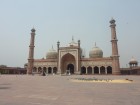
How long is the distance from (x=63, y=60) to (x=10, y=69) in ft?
47.4

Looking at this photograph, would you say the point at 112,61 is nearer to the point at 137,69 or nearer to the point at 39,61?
the point at 137,69

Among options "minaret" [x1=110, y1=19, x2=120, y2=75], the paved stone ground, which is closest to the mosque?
"minaret" [x1=110, y1=19, x2=120, y2=75]

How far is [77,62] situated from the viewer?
138 ft

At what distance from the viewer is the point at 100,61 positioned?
136 ft

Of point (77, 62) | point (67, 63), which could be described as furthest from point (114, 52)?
point (67, 63)

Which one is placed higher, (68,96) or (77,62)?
(77,62)

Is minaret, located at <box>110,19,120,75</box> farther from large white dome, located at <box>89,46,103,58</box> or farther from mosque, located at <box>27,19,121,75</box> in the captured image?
large white dome, located at <box>89,46,103,58</box>

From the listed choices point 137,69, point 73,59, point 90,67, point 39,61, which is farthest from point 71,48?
point 137,69

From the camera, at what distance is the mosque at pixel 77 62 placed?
39.6 metres

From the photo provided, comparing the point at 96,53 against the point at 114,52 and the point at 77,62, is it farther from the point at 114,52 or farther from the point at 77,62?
the point at 114,52

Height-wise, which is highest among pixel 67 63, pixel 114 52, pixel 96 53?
pixel 96 53

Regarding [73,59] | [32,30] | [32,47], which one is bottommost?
[73,59]

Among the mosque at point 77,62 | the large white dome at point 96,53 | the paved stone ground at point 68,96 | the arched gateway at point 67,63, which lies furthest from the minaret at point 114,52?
the paved stone ground at point 68,96

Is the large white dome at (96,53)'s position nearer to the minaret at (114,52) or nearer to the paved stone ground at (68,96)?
the minaret at (114,52)
